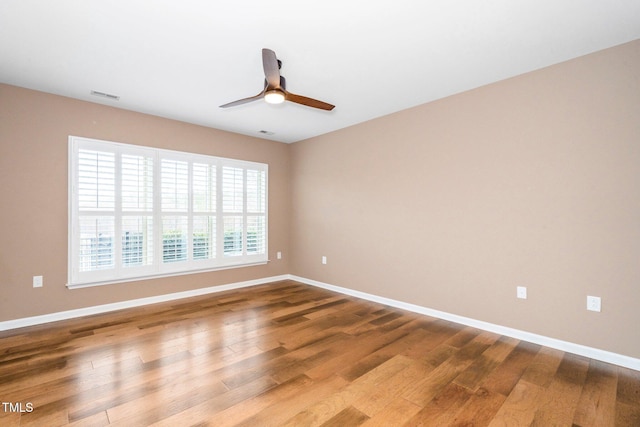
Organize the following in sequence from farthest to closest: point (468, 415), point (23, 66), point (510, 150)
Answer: point (510, 150) → point (23, 66) → point (468, 415)

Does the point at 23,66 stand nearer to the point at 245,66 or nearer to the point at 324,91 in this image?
the point at 245,66

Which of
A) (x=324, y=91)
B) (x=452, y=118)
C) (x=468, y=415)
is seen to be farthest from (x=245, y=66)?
(x=468, y=415)

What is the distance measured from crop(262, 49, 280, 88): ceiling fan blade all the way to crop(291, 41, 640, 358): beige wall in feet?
7.12

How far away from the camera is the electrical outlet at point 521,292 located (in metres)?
2.91

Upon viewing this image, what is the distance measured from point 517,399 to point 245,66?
11.1 ft

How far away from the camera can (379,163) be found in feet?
13.9

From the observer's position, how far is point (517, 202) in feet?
9.70

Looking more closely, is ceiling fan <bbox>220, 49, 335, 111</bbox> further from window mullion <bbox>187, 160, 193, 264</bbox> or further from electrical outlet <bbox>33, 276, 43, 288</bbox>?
electrical outlet <bbox>33, 276, 43, 288</bbox>

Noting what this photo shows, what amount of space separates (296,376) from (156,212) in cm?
304

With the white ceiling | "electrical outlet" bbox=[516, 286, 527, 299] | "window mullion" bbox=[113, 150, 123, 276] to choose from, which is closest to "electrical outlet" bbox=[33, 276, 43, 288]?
"window mullion" bbox=[113, 150, 123, 276]

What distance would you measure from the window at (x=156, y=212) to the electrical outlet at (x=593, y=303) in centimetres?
427

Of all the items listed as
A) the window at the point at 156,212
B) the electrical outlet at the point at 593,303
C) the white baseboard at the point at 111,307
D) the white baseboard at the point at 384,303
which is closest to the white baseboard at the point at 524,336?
the white baseboard at the point at 384,303

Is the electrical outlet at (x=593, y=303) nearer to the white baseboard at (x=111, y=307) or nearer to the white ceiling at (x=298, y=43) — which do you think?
the white ceiling at (x=298, y=43)

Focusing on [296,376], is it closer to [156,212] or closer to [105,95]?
[156,212]
